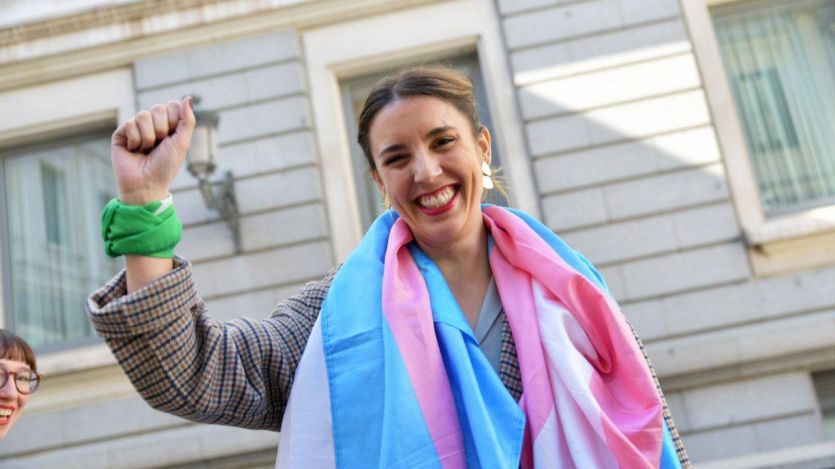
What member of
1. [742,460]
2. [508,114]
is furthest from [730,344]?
[508,114]

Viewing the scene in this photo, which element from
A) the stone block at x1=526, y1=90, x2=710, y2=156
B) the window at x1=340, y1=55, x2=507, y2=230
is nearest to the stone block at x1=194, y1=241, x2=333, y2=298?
the window at x1=340, y1=55, x2=507, y2=230

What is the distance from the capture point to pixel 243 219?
22.4 ft

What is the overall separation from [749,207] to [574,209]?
144 cm

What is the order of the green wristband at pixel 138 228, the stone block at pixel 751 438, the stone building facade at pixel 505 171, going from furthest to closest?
the stone building facade at pixel 505 171 → the stone block at pixel 751 438 → the green wristband at pixel 138 228

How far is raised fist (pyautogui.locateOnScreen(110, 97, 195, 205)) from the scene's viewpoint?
3.92 ft

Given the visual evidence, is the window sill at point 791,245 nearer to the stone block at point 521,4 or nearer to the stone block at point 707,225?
the stone block at point 707,225

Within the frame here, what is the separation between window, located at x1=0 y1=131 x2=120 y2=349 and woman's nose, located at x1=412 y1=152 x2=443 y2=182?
6.55 meters

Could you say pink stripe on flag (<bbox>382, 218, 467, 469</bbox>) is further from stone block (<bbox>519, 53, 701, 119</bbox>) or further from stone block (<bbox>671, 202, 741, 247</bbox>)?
stone block (<bbox>519, 53, 701, 119</bbox>)

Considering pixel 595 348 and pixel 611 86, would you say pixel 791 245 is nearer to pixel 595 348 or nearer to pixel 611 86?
pixel 611 86

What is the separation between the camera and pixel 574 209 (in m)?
6.60

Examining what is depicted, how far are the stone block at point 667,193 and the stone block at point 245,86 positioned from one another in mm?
2986

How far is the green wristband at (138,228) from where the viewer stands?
118 centimetres

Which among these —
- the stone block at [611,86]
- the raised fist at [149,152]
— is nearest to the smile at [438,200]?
the raised fist at [149,152]

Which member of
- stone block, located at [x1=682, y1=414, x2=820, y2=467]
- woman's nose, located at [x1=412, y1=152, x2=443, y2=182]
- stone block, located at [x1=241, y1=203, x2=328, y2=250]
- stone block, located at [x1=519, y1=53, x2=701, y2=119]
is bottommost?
stone block, located at [x1=682, y1=414, x2=820, y2=467]
